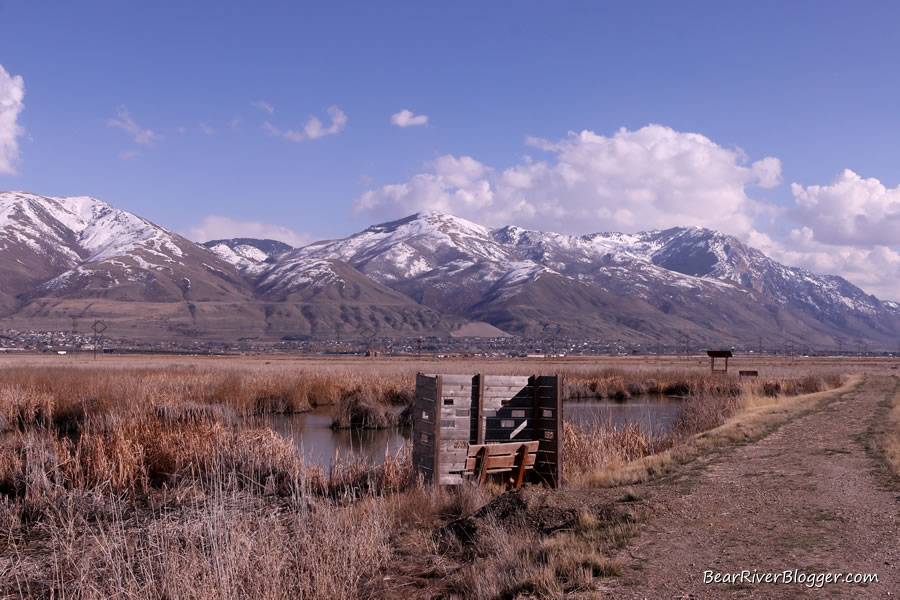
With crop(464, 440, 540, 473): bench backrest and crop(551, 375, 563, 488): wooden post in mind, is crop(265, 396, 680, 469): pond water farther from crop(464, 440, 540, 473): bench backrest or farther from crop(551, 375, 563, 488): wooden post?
crop(551, 375, 563, 488): wooden post

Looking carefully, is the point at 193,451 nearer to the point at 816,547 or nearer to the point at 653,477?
the point at 653,477

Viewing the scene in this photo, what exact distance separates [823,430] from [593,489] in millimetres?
10292

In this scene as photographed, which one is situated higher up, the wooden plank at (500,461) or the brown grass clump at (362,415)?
the wooden plank at (500,461)

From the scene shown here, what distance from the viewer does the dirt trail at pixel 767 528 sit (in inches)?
296

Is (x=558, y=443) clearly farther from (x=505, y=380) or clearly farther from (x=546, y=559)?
(x=546, y=559)

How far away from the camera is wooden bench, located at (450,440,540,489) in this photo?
511 inches

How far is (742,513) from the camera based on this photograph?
10344 millimetres

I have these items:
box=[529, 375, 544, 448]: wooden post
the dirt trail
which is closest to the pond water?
box=[529, 375, 544, 448]: wooden post

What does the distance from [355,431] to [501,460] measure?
51.6ft

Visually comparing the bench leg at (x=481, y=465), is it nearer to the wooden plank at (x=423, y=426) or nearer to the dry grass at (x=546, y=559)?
the wooden plank at (x=423, y=426)

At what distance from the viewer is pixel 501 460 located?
1341cm

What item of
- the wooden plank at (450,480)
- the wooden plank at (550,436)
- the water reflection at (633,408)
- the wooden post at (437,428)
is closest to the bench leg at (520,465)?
the wooden plank at (550,436)

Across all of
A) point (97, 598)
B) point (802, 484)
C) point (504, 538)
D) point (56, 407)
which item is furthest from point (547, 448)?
point (56, 407)

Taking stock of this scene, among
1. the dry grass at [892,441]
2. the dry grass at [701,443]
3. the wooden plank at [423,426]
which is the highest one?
the wooden plank at [423,426]
